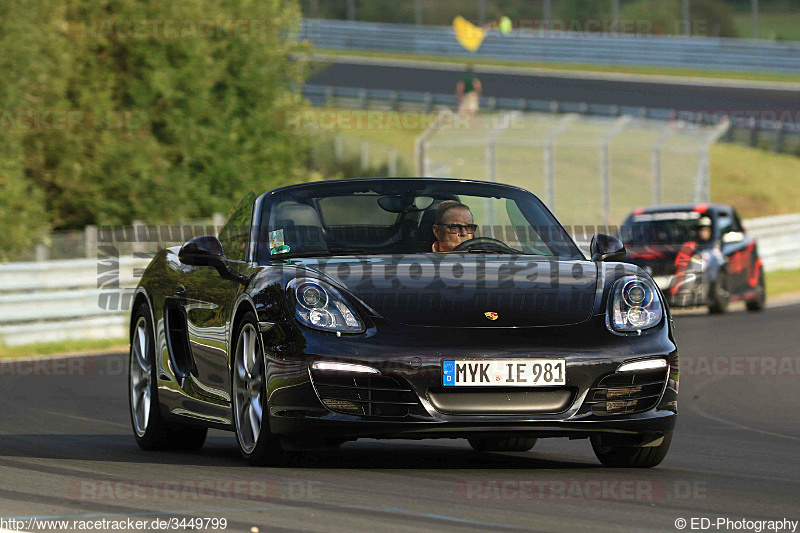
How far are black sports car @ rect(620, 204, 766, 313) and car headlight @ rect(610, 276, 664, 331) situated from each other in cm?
1467

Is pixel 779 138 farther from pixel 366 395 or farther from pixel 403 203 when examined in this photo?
pixel 366 395

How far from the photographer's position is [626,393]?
7551 mm

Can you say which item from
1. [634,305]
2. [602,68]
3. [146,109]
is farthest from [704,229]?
[602,68]

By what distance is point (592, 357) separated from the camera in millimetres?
7406

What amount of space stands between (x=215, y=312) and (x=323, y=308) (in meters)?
1.13

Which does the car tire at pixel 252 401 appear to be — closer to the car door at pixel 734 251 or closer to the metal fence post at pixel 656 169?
the car door at pixel 734 251

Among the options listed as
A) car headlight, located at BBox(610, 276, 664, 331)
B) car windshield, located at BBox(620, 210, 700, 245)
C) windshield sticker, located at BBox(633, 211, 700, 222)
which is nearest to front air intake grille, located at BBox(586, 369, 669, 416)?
car headlight, located at BBox(610, 276, 664, 331)

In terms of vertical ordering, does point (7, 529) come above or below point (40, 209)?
above

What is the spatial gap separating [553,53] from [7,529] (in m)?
62.1

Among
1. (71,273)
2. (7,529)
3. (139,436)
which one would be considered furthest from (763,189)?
(7,529)

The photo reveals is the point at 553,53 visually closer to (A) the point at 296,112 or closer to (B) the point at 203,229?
(A) the point at 296,112

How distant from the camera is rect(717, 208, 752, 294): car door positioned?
23.0 metres

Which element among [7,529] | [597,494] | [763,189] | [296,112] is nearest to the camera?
[7,529]

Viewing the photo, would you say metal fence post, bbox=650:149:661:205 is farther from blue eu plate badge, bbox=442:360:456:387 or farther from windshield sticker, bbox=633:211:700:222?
blue eu plate badge, bbox=442:360:456:387
